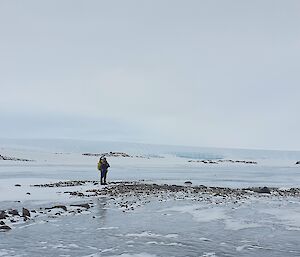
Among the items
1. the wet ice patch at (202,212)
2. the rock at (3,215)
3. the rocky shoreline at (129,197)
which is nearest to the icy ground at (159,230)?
the wet ice patch at (202,212)

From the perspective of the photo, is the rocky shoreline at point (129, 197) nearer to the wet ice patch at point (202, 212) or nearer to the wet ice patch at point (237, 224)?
the wet ice patch at point (202, 212)

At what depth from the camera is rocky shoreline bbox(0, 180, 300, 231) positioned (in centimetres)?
1848

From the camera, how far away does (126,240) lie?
14.4 meters

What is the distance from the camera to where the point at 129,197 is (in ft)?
85.4

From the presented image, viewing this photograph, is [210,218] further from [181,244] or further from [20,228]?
[20,228]

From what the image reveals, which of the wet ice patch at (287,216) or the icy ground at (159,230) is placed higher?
the wet ice patch at (287,216)

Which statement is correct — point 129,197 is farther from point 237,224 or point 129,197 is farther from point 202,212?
point 237,224

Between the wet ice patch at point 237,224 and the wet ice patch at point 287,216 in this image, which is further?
the wet ice patch at point 287,216

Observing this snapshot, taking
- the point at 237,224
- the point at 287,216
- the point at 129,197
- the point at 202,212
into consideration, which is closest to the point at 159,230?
the point at 237,224

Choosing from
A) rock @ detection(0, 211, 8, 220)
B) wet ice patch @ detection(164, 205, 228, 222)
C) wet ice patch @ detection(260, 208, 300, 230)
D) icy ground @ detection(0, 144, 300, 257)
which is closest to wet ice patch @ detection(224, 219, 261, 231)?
icy ground @ detection(0, 144, 300, 257)

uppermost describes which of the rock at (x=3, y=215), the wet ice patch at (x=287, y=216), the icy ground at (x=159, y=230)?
the rock at (x=3, y=215)

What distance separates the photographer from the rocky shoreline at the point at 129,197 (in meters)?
18.5

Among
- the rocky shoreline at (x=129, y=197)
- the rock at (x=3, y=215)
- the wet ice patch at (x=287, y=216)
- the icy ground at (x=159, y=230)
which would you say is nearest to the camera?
Answer: the icy ground at (x=159, y=230)

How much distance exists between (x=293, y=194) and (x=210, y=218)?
12.9m
